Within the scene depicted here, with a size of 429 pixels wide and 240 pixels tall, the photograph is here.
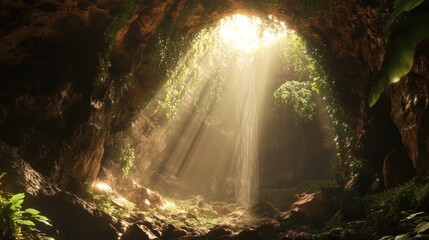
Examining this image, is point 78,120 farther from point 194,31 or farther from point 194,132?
point 194,132

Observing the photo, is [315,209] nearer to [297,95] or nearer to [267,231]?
[267,231]

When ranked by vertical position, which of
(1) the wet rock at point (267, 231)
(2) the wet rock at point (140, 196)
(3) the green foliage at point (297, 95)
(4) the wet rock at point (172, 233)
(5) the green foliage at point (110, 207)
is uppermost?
(3) the green foliage at point (297, 95)

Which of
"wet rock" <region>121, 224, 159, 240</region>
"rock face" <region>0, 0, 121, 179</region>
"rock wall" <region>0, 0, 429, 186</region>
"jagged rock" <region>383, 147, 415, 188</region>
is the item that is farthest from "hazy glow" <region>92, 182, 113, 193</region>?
"jagged rock" <region>383, 147, 415, 188</region>

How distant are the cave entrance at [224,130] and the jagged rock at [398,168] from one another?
13.6 meters

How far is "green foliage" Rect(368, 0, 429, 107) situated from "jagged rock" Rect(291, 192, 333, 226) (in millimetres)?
10265

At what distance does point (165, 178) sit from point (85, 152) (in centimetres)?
1471

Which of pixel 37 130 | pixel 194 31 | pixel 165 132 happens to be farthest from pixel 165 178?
pixel 37 130

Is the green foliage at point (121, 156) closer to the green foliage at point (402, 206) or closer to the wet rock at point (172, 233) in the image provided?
the wet rock at point (172, 233)

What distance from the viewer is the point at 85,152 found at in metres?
9.23

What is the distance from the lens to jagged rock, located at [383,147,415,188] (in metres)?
7.60

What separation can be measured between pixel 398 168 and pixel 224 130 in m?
20.3

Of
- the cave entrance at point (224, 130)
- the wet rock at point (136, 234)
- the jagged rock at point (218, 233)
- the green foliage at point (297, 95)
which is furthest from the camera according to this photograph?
the cave entrance at point (224, 130)

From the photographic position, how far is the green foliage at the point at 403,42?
0.92m

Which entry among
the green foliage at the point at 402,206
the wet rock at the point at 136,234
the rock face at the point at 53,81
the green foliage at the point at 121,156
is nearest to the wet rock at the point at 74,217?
the wet rock at the point at 136,234
